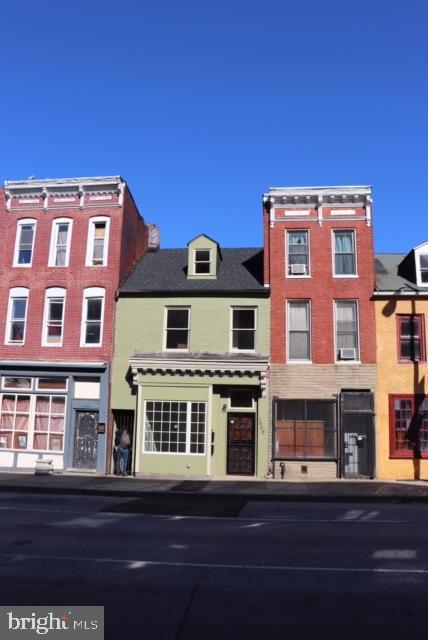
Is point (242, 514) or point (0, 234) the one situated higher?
point (0, 234)

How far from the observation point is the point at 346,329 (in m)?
21.7

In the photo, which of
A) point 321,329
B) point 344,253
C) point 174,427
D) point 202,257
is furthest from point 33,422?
point 344,253

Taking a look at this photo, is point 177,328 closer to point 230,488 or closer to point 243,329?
point 243,329

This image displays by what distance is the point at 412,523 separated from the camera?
11.2m

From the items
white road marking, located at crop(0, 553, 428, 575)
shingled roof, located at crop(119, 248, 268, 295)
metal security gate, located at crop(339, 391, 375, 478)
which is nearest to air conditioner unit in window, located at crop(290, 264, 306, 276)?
shingled roof, located at crop(119, 248, 268, 295)

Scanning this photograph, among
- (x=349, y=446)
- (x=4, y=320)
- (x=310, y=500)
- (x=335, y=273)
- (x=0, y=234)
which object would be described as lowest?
(x=310, y=500)

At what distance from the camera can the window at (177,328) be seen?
22075 millimetres

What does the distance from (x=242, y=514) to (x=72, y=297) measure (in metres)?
13.5

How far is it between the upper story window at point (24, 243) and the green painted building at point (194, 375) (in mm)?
4738

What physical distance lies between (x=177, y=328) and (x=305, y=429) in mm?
6307

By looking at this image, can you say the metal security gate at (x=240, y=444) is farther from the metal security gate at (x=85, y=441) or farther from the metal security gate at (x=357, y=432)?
the metal security gate at (x=85, y=441)

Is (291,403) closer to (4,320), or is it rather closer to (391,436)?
(391,436)

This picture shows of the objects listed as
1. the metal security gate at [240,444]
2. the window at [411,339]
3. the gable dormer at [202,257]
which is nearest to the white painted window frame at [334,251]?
the window at [411,339]

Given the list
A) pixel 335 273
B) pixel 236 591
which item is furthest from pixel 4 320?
pixel 236 591
